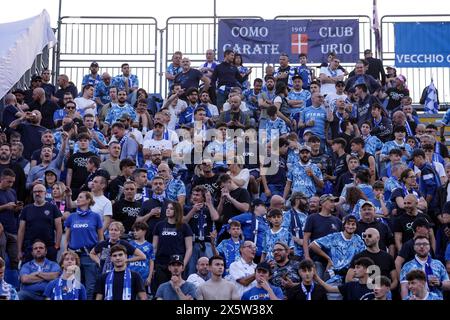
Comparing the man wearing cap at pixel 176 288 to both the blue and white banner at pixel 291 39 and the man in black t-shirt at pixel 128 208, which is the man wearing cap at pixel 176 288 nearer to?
Result: the man in black t-shirt at pixel 128 208

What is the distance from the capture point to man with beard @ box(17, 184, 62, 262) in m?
15.9

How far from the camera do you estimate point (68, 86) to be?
74.5 ft

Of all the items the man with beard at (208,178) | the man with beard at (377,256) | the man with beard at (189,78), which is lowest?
the man with beard at (377,256)

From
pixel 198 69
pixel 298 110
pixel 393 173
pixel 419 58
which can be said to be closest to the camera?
pixel 393 173

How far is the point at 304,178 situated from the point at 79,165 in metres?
3.96

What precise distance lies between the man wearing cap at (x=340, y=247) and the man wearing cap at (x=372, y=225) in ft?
0.87

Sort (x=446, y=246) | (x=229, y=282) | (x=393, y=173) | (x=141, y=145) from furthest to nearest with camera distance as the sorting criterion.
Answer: (x=141, y=145) < (x=393, y=173) < (x=446, y=246) < (x=229, y=282)

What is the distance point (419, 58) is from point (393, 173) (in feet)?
29.6

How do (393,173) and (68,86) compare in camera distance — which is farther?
(68,86)

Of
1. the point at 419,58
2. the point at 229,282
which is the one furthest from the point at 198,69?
the point at 229,282

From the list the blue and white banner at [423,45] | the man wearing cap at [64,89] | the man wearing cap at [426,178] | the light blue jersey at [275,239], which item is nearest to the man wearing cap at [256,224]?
the light blue jersey at [275,239]

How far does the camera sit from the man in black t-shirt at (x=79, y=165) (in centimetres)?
1812
